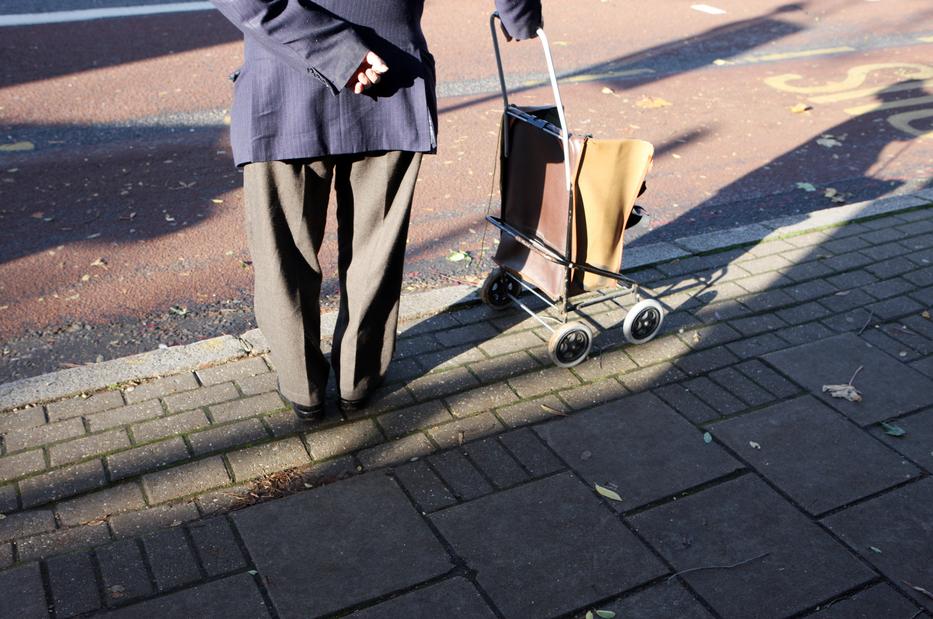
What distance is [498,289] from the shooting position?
4.49m

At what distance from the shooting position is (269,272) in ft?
11.0

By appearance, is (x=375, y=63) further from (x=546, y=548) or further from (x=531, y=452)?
(x=546, y=548)

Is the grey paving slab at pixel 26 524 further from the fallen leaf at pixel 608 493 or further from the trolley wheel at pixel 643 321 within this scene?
the trolley wheel at pixel 643 321

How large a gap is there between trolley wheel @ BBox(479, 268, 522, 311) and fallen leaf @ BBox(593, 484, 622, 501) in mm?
1355

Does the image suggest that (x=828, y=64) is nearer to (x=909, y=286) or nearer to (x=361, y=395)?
(x=909, y=286)

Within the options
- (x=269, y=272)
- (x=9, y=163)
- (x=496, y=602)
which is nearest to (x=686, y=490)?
(x=496, y=602)

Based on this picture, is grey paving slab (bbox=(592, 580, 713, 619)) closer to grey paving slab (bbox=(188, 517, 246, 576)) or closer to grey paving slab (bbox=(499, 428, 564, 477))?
grey paving slab (bbox=(499, 428, 564, 477))

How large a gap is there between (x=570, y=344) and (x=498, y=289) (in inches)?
23.2

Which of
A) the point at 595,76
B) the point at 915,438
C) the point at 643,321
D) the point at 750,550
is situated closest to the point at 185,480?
the point at 750,550

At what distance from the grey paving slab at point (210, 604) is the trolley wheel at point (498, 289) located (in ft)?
6.54

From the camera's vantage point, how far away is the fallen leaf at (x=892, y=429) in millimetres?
3754

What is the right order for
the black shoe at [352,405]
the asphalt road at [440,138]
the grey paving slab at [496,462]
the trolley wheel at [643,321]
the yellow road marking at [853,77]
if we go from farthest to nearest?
the yellow road marking at [853,77] < the asphalt road at [440,138] < the trolley wheel at [643,321] < the black shoe at [352,405] < the grey paving slab at [496,462]

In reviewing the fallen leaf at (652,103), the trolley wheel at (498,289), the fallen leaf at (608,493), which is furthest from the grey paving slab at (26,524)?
the fallen leaf at (652,103)

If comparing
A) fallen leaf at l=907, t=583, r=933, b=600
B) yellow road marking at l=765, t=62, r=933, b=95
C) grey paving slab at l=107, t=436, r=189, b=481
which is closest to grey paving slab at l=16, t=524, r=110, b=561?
grey paving slab at l=107, t=436, r=189, b=481
